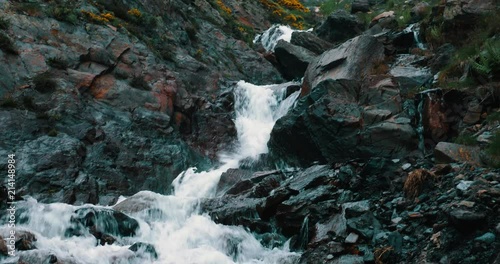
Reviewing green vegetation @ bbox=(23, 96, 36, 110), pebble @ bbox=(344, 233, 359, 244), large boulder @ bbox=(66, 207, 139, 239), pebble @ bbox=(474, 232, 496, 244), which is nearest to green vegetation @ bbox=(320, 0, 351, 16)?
green vegetation @ bbox=(23, 96, 36, 110)

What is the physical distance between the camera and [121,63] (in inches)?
682

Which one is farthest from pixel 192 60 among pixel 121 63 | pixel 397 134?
pixel 397 134

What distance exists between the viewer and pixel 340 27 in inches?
1000

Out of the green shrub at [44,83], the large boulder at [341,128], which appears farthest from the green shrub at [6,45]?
the large boulder at [341,128]

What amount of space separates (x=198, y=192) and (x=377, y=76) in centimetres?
699

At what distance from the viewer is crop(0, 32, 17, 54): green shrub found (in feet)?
47.9

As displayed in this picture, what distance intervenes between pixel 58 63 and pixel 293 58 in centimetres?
1188

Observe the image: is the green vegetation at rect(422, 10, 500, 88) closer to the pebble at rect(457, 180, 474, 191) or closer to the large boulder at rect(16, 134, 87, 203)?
the pebble at rect(457, 180, 474, 191)

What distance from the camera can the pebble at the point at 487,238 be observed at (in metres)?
5.97

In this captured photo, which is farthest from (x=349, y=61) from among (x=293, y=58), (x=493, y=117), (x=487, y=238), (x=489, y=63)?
(x=487, y=238)

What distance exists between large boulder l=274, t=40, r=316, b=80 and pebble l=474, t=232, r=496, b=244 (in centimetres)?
1700

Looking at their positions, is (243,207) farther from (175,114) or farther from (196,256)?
(175,114)

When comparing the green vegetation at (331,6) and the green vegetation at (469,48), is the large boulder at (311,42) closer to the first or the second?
the green vegetation at (469,48)

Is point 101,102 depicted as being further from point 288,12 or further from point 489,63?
point 288,12
